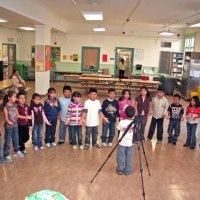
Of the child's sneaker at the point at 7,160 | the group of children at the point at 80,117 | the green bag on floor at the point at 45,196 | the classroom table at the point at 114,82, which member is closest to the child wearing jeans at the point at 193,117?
the group of children at the point at 80,117

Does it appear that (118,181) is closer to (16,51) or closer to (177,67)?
(177,67)

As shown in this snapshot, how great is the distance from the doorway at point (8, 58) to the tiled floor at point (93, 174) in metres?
9.69

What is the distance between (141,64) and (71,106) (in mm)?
10532

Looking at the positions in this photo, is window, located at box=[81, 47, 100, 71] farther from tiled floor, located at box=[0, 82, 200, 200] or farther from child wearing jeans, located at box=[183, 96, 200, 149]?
tiled floor, located at box=[0, 82, 200, 200]

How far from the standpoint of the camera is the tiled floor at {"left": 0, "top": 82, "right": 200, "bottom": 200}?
3.55 metres

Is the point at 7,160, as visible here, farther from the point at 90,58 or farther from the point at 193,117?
the point at 90,58

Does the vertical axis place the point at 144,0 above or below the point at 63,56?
above

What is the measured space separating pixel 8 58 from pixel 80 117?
423 inches

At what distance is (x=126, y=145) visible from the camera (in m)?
3.86

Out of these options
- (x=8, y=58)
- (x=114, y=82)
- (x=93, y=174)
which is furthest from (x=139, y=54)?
(x=93, y=174)

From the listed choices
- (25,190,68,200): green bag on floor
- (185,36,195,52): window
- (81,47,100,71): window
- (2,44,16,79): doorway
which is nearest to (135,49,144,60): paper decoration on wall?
(81,47,100,71): window

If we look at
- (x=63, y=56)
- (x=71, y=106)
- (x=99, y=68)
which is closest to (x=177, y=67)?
(x=99, y=68)

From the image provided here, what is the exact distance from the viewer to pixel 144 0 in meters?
6.77

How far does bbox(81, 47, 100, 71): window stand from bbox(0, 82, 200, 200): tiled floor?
10.2 m
